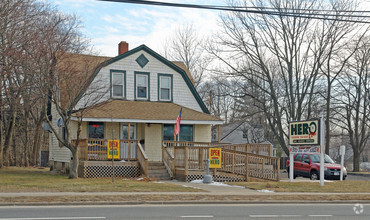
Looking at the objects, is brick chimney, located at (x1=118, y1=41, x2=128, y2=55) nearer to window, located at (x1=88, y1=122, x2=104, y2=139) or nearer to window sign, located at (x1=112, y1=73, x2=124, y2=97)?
window sign, located at (x1=112, y1=73, x2=124, y2=97)

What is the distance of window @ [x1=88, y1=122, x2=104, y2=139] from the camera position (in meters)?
26.4

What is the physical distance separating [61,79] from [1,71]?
15.1ft

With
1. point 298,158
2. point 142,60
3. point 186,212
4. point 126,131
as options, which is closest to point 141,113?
point 126,131

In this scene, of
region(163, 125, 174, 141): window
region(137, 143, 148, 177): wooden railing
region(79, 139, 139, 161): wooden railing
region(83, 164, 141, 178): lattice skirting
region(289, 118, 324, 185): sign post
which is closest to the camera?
region(289, 118, 324, 185): sign post

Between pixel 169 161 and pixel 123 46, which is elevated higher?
pixel 123 46

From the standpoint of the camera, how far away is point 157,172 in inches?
925

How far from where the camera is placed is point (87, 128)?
26.3m

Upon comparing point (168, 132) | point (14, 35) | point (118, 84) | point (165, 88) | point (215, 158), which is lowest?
point (215, 158)

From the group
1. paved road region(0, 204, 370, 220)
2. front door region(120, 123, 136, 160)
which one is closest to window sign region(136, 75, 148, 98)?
front door region(120, 123, 136, 160)

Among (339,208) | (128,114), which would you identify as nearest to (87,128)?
(128,114)

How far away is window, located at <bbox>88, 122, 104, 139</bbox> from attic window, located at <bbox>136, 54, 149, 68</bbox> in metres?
4.86

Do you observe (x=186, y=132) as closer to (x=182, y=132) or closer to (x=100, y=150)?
(x=182, y=132)

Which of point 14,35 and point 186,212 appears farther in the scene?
point 14,35

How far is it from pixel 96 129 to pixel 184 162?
7.33 meters
